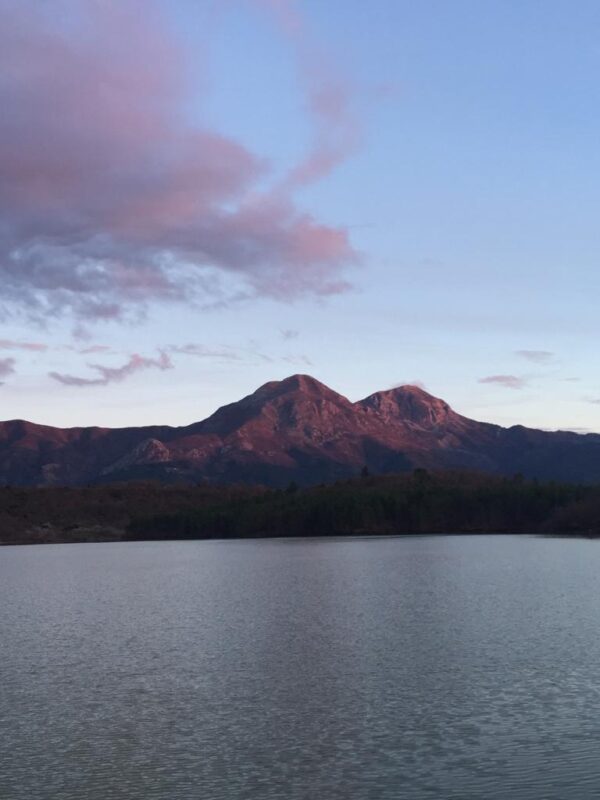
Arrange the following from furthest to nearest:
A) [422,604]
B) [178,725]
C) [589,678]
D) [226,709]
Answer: [422,604] → [589,678] → [226,709] → [178,725]

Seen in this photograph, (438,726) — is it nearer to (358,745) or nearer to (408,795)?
(358,745)

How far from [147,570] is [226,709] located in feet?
330

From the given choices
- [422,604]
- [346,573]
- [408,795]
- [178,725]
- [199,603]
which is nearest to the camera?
[408,795]

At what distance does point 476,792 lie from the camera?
28328 millimetres

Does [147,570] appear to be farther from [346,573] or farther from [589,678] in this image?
[589,678]

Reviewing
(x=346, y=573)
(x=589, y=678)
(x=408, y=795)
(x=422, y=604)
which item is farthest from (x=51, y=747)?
(x=346, y=573)

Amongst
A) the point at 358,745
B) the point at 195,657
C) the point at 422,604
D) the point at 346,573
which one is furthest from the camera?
the point at 346,573

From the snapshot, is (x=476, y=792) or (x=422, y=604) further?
(x=422, y=604)

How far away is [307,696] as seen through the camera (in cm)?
4312

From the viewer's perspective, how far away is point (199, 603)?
281 feet

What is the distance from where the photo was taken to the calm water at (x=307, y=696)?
100.0 feet

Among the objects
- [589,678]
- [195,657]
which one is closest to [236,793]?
[589,678]

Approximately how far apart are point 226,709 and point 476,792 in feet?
49.0

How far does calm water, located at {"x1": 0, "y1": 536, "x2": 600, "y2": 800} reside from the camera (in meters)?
30.5
